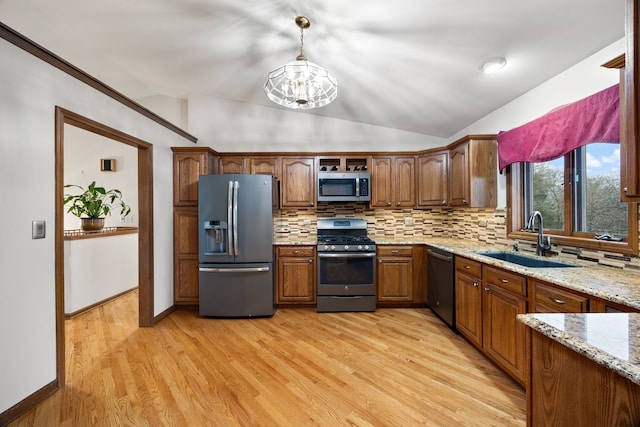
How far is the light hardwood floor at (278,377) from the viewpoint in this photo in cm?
163

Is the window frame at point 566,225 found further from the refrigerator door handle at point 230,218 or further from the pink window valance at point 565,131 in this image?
the refrigerator door handle at point 230,218

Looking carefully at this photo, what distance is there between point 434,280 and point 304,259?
5.14 ft

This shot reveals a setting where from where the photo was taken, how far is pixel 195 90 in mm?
3770

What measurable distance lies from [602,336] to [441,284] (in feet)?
7.49

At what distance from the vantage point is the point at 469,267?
7.86 feet

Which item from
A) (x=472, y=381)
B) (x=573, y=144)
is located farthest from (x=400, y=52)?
(x=472, y=381)

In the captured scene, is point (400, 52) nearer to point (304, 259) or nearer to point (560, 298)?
point (560, 298)

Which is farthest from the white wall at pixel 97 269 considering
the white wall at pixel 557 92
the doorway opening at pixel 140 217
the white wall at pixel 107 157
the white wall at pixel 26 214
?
the white wall at pixel 557 92

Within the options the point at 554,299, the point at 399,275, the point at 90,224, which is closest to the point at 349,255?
the point at 399,275

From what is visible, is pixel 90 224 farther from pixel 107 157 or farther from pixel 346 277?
pixel 346 277

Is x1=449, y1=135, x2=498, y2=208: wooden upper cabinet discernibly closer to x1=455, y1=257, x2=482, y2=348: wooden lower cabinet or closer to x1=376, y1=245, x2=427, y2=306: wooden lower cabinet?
x1=455, y1=257, x2=482, y2=348: wooden lower cabinet

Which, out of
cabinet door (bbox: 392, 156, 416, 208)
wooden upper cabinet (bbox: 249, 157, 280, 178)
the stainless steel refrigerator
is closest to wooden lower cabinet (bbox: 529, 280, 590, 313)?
cabinet door (bbox: 392, 156, 416, 208)

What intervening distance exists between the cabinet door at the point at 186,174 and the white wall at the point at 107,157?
6.00 ft

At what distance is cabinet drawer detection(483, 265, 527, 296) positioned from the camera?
1778 millimetres
